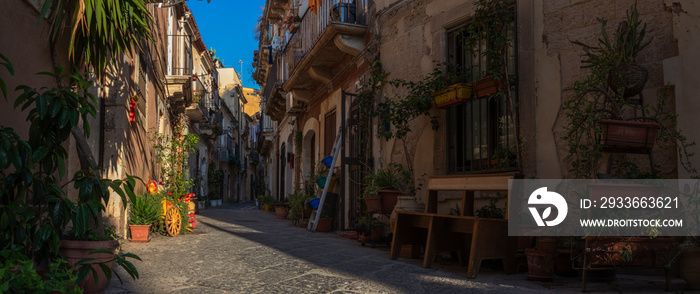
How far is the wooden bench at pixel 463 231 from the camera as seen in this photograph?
4.64 m

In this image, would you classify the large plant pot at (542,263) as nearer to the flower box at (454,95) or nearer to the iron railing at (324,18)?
the flower box at (454,95)

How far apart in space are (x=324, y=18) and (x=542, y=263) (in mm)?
6625

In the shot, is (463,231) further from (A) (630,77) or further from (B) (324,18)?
(B) (324,18)

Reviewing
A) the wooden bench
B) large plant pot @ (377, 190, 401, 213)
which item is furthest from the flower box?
large plant pot @ (377, 190, 401, 213)

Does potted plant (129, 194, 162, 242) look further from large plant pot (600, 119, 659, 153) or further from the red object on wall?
large plant pot (600, 119, 659, 153)

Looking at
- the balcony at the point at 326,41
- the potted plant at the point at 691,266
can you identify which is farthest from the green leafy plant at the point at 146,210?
the potted plant at the point at 691,266

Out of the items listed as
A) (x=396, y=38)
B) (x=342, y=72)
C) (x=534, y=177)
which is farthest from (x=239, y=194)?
(x=534, y=177)

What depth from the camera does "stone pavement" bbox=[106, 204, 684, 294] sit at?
161 inches

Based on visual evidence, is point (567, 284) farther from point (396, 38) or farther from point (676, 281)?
point (396, 38)

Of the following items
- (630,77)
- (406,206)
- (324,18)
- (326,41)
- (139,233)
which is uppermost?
(324,18)

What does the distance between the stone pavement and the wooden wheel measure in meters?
0.94

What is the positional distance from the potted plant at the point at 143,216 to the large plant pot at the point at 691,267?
221 inches

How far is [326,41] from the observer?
9.13 meters

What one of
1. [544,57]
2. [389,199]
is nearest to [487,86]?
[544,57]
